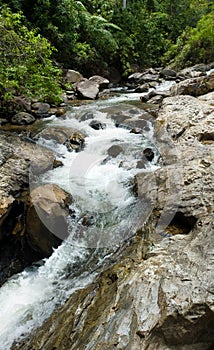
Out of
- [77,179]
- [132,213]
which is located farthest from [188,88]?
[132,213]

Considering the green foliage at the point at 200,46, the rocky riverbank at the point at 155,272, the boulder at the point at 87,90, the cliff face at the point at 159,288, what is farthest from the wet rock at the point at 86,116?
the green foliage at the point at 200,46

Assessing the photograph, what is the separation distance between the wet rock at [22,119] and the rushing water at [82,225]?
3.72 feet

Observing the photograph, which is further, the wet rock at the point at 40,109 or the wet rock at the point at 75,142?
the wet rock at the point at 40,109

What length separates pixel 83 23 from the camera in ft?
41.9

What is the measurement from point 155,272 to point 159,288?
0.63 ft

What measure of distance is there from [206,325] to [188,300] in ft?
0.62

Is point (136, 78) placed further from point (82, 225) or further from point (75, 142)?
point (82, 225)

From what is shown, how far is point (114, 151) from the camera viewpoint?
579 centimetres

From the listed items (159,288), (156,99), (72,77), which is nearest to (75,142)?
(156,99)

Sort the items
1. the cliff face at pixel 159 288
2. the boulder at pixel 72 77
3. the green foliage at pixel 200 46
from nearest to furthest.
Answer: the cliff face at pixel 159 288 < the boulder at pixel 72 77 < the green foliage at pixel 200 46

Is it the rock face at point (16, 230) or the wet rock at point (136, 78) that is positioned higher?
the wet rock at point (136, 78)

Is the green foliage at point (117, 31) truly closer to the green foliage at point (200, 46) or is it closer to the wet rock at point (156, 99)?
the green foliage at point (200, 46)

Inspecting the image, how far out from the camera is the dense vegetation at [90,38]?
6078 mm

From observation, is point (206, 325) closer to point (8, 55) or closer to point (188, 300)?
point (188, 300)
